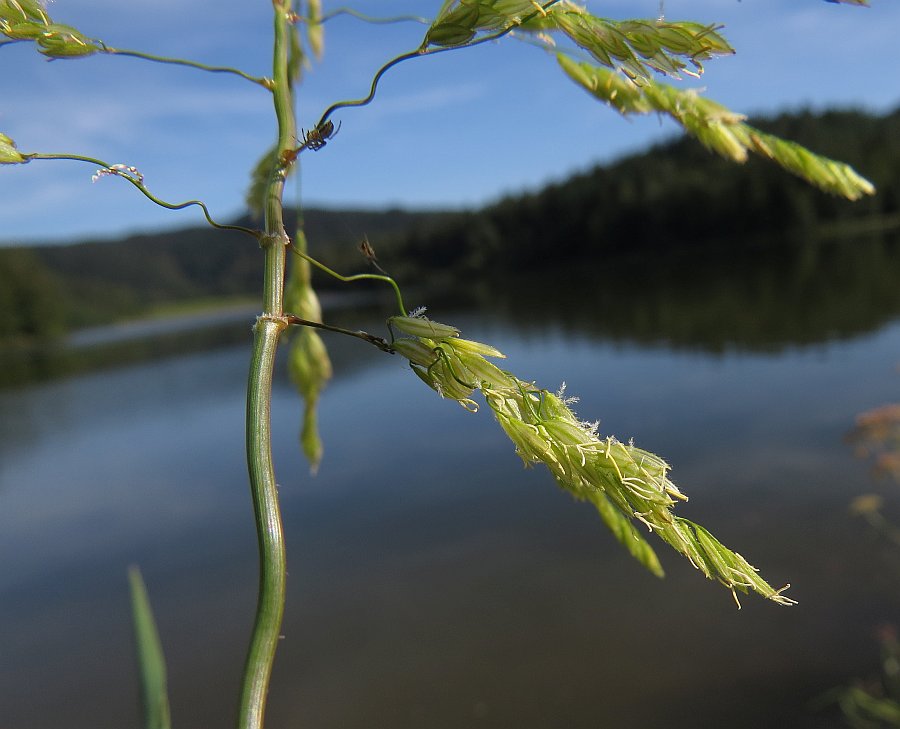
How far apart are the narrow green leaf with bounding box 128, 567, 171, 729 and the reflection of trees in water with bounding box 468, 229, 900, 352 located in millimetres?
16022

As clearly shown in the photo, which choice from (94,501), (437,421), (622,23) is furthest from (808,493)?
(94,501)

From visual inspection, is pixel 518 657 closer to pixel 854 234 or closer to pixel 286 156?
pixel 286 156

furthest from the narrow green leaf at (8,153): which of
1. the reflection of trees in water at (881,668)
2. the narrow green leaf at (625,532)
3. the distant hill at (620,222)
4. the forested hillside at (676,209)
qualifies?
the forested hillside at (676,209)

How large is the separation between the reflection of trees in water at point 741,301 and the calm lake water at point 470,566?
57.4 inches

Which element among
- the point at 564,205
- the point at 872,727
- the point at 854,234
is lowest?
the point at 564,205

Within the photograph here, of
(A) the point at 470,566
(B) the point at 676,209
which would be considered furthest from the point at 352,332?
(B) the point at 676,209

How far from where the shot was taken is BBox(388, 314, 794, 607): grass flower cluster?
410 millimetres

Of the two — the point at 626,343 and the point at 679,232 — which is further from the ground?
the point at 626,343

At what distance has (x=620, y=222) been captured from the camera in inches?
2566

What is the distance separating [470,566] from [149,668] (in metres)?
7.36

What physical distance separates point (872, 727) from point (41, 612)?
8.30 metres

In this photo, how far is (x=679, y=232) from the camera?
62.2 m

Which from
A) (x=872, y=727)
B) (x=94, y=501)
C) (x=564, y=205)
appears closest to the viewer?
(x=872, y=727)

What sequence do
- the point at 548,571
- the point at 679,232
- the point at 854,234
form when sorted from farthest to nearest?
the point at 679,232 → the point at 854,234 → the point at 548,571
